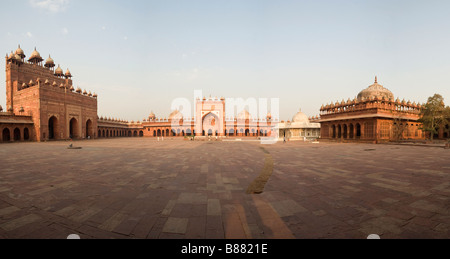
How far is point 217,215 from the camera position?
2898mm

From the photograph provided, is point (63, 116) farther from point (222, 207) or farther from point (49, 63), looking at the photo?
point (222, 207)

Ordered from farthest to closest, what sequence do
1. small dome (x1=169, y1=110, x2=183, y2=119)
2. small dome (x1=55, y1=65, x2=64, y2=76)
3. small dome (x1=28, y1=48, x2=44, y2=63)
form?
1. small dome (x1=169, y1=110, x2=183, y2=119)
2. small dome (x1=55, y1=65, x2=64, y2=76)
3. small dome (x1=28, y1=48, x2=44, y2=63)

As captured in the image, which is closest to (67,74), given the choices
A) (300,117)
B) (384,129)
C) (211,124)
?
(211,124)

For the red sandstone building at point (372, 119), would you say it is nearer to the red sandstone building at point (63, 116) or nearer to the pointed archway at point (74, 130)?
the red sandstone building at point (63, 116)

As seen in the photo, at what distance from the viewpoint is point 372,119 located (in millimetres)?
21766

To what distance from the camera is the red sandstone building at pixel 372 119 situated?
71.4 feet

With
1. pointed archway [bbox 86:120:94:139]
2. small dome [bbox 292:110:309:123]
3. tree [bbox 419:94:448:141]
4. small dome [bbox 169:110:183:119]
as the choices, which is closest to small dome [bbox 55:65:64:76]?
pointed archway [bbox 86:120:94:139]

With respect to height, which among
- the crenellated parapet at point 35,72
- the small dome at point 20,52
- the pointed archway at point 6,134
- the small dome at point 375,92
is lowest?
the pointed archway at point 6,134

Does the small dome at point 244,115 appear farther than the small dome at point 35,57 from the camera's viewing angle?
Yes

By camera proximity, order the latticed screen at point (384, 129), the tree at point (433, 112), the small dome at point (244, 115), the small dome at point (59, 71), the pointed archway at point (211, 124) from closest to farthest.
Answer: the tree at point (433, 112) → the latticed screen at point (384, 129) → the small dome at point (59, 71) → the pointed archway at point (211, 124) → the small dome at point (244, 115)

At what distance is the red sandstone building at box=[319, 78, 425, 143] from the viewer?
71.4 feet

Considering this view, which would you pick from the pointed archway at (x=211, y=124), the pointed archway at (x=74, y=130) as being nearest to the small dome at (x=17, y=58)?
the pointed archway at (x=74, y=130)

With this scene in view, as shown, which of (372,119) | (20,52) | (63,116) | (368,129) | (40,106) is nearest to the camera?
(372,119)

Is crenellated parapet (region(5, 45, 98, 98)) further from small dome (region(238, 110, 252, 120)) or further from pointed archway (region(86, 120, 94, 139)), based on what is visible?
small dome (region(238, 110, 252, 120))
